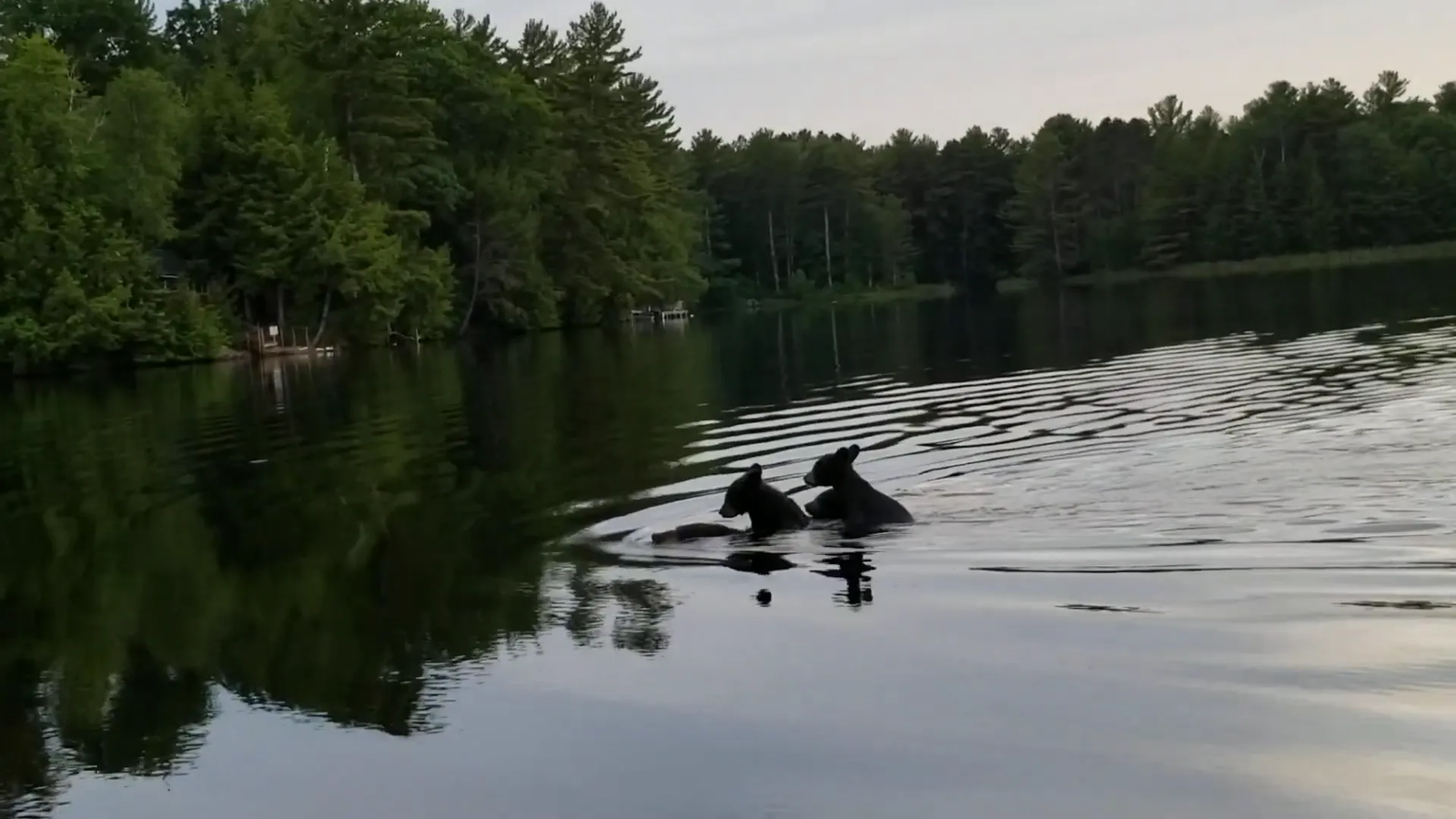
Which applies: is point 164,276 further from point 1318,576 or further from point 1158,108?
point 1158,108

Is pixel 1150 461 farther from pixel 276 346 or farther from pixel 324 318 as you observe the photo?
pixel 324 318

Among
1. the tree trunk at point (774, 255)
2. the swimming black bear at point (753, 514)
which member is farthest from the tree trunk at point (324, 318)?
the tree trunk at point (774, 255)

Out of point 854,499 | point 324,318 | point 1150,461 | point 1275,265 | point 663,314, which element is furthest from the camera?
point 1275,265

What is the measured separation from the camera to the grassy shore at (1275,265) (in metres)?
102

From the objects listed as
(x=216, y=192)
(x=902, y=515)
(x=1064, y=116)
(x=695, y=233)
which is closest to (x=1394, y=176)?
(x=1064, y=116)

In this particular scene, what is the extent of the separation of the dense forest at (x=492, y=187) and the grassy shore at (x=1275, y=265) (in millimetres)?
2473

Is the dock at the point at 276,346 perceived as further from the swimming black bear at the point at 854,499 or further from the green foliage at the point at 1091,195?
Result: the green foliage at the point at 1091,195

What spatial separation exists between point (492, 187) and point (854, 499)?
63605 millimetres

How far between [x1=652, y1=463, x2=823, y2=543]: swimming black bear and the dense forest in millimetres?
45592

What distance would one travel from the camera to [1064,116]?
13588 cm

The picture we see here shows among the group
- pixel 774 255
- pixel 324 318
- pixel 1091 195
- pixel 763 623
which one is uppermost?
pixel 1091 195

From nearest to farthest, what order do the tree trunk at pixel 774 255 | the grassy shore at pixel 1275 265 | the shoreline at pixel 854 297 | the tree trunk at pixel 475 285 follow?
the tree trunk at pixel 475 285 → the grassy shore at pixel 1275 265 → the shoreline at pixel 854 297 → the tree trunk at pixel 774 255

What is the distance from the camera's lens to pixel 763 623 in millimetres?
9609

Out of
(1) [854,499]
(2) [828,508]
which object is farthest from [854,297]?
(1) [854,499]
